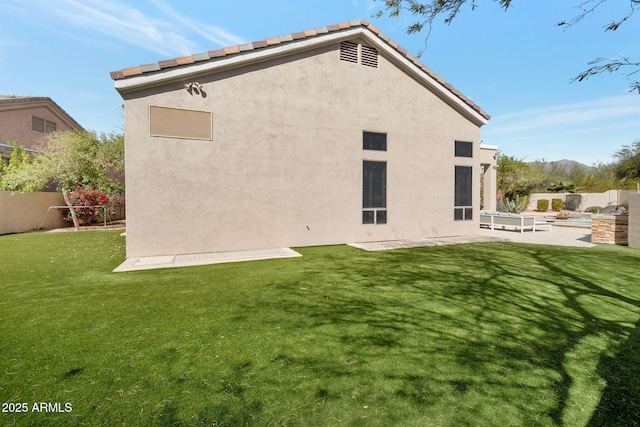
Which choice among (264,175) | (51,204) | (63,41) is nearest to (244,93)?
(264,175)

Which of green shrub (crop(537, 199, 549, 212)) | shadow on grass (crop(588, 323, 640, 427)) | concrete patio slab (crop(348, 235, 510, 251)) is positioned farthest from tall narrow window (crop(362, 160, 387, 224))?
green shrub (crop(537, 199, 549, 212))

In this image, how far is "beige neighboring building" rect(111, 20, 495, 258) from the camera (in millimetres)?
8711

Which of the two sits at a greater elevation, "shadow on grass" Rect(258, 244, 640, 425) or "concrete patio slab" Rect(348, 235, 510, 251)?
"concrete patio slab" Rect(348, 235, 510, 251)

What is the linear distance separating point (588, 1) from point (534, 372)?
582cm

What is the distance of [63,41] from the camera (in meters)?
16.1

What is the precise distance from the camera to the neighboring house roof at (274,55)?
329 inches

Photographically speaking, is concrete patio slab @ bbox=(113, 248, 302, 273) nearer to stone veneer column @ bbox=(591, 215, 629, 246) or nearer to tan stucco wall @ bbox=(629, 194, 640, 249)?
tan stucco wall @ bbox=(629, 194, 640, 249)

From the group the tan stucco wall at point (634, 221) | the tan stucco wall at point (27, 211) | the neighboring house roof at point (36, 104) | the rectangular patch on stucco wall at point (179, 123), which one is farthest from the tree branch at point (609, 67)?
the neighboring house roof at point (36, 104)

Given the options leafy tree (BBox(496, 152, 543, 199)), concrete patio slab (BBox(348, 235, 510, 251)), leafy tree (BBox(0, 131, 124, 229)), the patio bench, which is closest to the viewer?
concrete patio slab (BBox(348, 235, 510, 251))

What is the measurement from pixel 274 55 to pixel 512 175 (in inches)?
1264

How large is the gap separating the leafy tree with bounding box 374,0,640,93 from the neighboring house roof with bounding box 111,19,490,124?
15.8 ft

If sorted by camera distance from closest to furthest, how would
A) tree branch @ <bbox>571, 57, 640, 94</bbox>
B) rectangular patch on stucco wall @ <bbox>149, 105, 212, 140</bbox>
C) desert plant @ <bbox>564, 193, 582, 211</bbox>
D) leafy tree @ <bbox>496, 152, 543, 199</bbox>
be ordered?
→ tree branch @ <bbox>571, 57, 640, 94</bbox>
rectangular patch on stucco wall @ <bbox>149, 105, 212, 140</bbox>
leafy tree @ <bbox>496, 152, 543, 199</bbox>
desert plant @ <bbox>564, 193, 582, 211</bbox>

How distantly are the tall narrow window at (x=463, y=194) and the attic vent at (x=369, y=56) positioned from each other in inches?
234

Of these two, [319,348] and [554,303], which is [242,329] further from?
[554,303]
